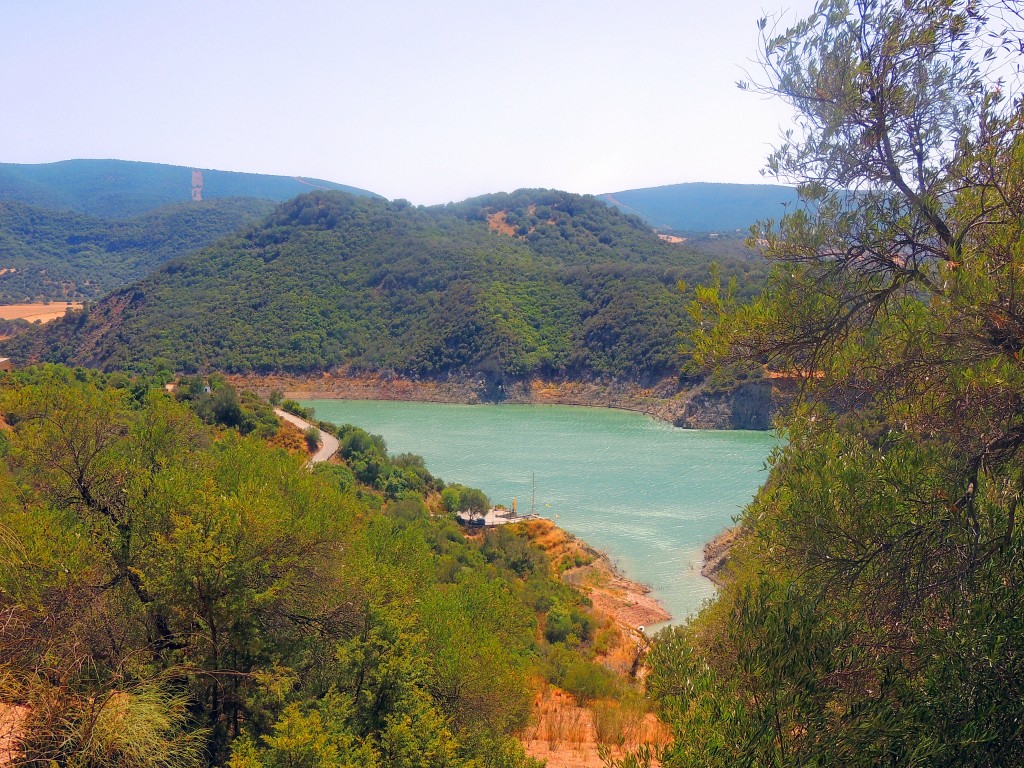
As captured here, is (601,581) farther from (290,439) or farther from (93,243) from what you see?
(93,243)

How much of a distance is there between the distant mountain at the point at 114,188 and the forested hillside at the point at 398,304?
7929cm

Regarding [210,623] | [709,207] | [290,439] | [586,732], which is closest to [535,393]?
[290,439]

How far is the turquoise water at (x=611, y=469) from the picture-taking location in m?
24.3

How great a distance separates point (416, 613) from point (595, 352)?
50.5 m

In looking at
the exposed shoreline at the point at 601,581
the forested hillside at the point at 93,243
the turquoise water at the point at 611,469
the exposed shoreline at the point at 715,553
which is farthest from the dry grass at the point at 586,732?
the forested hillside at the point at 93,243

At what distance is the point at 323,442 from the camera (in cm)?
3100

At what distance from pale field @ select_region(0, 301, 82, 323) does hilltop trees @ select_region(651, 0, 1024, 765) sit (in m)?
77.7

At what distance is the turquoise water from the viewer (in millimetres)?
24266

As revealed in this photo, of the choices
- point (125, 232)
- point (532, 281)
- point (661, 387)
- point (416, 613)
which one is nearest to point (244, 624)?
point (416, 613)

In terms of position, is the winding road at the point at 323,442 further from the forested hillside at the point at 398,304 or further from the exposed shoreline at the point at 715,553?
the forested hillside at the point at 398,304

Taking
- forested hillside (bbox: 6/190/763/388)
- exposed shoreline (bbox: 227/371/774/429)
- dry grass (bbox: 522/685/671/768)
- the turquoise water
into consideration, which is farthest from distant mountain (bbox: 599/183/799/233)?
dry grass (bbox: 522/685/671/768)

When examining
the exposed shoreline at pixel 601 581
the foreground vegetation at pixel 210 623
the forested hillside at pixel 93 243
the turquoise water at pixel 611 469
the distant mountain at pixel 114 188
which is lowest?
the exposed shoreline at pixel 601 581

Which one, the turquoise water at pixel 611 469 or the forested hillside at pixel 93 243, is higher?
the forested hillside at pixel 93 243

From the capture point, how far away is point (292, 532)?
7441 millimetres
